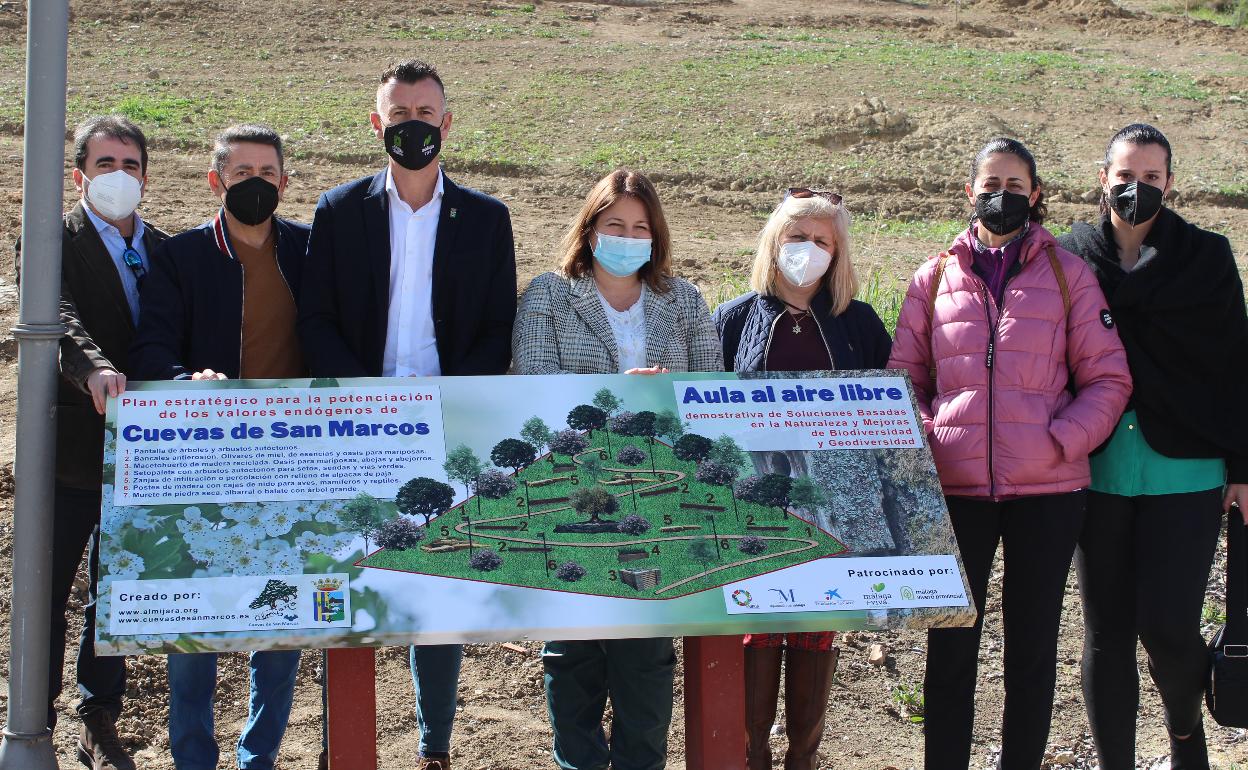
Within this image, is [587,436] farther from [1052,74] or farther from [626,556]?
[1052,74]

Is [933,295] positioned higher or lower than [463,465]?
higher

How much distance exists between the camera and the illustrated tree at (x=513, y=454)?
3395 mm

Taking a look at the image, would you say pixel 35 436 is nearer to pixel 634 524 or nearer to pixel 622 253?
pixel 634 524

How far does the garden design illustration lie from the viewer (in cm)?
320

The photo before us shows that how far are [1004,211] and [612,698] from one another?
1929 mm

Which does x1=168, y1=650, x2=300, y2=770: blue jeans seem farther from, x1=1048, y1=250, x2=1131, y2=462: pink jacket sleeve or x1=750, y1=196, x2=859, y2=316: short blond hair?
x1=1048, y1=250, x2=1131, y2=462: pink jacket sleeve

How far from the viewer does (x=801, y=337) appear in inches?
154

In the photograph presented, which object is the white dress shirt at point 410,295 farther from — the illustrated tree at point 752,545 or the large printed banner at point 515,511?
the illustrated tree at point 752,545

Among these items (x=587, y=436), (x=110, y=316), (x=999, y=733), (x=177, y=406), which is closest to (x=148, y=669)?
(x=110, y=316)

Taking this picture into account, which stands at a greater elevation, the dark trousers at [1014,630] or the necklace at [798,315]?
the necklace at [798,315]

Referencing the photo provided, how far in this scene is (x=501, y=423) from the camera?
11.3ft

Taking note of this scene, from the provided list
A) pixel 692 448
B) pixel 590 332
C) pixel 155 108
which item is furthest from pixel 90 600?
pixel 155 108

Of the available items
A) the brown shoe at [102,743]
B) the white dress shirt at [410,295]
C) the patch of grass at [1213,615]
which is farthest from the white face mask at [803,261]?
the patch of grass at [1213,615]

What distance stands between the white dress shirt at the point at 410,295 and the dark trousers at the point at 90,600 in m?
1.08
